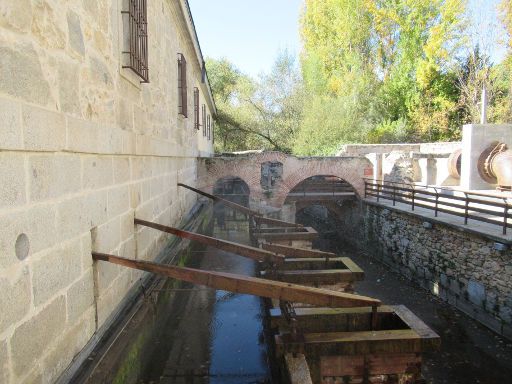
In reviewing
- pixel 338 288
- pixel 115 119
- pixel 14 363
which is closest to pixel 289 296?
pixel 14 363

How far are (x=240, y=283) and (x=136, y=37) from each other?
8.95 ft

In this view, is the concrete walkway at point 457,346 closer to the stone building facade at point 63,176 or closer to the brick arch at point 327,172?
the brick arch at point 327,172

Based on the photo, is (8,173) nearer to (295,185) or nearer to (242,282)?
(242,282)

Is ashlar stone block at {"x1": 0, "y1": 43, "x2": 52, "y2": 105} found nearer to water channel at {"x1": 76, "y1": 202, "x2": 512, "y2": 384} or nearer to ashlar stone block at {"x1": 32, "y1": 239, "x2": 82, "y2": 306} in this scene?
ashlar stone block at {"x1": 32, "y1": 239, "x2": 82, "y2": 306}

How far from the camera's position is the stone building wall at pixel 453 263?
8.81m

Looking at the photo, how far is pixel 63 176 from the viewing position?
7.18 feet

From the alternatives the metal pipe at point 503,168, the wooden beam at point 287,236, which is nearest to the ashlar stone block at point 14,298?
the wooden beam at point 287,236

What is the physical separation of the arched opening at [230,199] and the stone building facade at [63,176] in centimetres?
756

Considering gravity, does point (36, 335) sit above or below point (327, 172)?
below

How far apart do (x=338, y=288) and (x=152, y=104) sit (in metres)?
3.46

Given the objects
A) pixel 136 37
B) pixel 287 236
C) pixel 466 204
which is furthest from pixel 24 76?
pixel 466 204

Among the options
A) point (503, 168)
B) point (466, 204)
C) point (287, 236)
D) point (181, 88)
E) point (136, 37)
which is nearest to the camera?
point (136, 37)

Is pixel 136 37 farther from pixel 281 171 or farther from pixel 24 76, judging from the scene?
pixel 281 171

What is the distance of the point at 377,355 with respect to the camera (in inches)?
132
